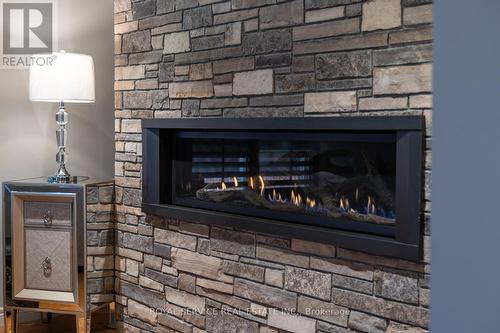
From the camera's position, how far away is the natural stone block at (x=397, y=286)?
183 cm

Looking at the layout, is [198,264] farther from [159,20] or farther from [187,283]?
[159,20]

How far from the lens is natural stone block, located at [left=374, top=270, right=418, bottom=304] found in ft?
6.02

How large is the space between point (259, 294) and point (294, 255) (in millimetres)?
272

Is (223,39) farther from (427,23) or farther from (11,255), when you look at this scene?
(11,255)

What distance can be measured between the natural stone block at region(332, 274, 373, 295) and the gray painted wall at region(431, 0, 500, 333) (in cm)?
121

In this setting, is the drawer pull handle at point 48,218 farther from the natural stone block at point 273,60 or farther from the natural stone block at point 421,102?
the natural stone block at point 421,102

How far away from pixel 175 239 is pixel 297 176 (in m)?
0.78

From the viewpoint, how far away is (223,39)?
96.3 inches

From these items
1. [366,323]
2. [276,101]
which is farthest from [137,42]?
[366,323]

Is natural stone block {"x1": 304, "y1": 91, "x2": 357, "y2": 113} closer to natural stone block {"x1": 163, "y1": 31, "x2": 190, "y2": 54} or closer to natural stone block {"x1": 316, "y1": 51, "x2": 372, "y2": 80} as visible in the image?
natural stone block {"x1": 316, "y1": 51, "x2": 372, "y2": 80}

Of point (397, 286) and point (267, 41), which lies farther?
point (267, 41)

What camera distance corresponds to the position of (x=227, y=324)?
2490 mm

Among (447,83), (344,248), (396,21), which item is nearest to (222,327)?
(344,248)

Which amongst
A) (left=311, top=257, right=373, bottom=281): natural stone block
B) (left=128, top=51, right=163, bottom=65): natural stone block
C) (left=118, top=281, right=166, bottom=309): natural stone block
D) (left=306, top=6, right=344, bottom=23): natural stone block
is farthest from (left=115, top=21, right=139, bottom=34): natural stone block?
(left=311, top=257, right=373, bottom=281): natural stone block
